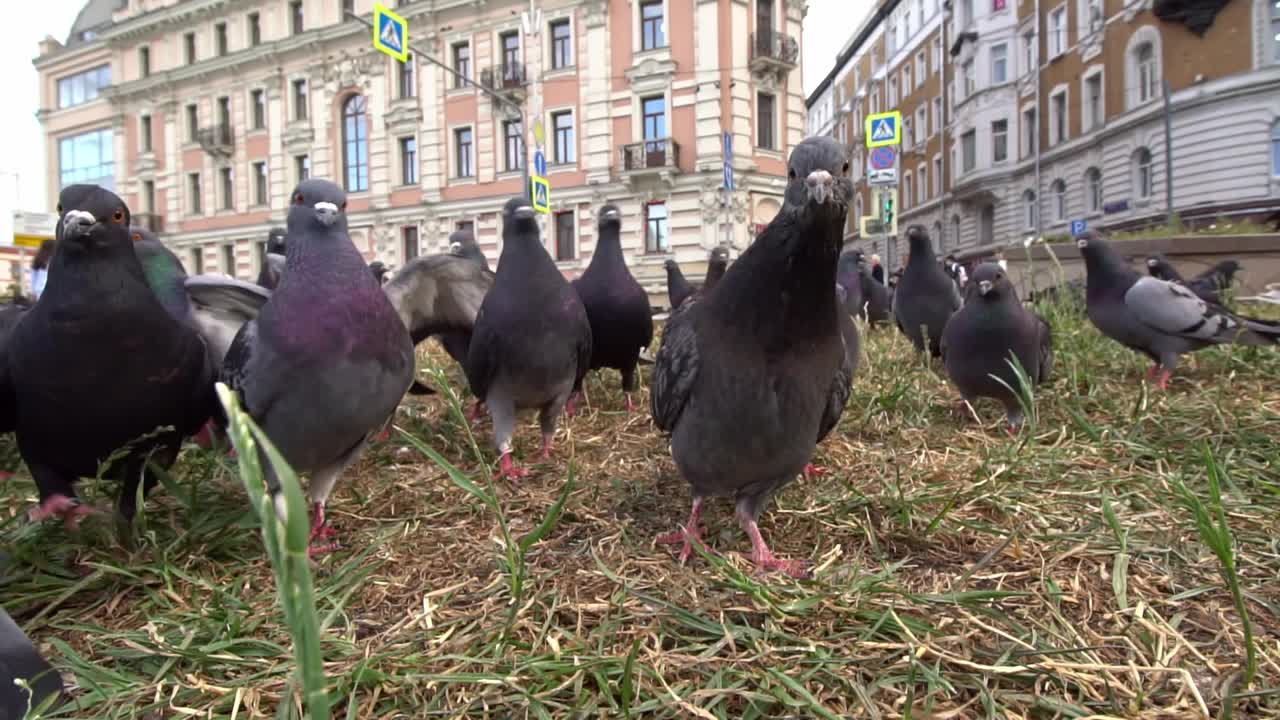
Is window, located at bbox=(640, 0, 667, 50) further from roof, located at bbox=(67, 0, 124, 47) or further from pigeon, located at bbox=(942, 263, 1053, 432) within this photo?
roof, located at bbox=(67, 0, 124, 47)

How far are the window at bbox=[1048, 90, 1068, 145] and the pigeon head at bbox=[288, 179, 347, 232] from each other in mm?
37402

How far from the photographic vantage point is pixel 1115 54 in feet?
93.2

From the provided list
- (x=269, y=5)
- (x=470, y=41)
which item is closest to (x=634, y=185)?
(x=470, y=41)

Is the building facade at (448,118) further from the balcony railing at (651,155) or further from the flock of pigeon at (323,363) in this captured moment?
the flock of pigeon at (323,363)

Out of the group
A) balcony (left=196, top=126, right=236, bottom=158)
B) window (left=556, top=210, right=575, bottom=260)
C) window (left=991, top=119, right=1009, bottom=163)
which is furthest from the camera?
window (left=991, top=119, right=1009, bottom=163)

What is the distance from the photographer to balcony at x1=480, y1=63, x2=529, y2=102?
26047mm

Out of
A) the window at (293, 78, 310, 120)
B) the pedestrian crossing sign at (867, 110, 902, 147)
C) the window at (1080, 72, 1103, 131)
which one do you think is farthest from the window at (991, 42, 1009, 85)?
the window at (293, 78, 310, 120)

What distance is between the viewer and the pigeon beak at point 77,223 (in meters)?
2.03

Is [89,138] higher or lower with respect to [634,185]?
higher

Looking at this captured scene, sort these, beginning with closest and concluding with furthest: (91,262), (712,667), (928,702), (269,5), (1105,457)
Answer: (928,702), (712,667), (91,262), (1105,457), (269,5)

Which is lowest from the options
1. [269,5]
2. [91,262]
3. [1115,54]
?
[91,262]

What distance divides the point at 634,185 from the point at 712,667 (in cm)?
2432

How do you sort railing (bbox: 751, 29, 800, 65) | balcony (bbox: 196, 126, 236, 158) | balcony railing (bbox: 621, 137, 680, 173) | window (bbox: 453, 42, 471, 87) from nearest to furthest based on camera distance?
balcony railing (bbox: 621, 137, 680, 173), railing (bbox: 751, 29, 800, 65), window (bbox: 453, 42, 471, 87), balcony (bbox: 196, 126, 236, 158)

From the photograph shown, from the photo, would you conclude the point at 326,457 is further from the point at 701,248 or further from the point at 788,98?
the point at 788,98
